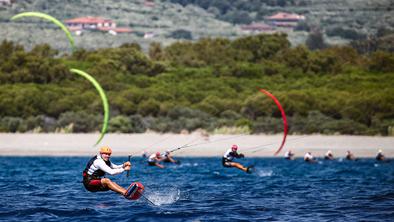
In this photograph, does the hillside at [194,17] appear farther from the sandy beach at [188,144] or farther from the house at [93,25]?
the sandy beach at [188,144]

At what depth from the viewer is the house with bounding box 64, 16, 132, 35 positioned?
12712 cm

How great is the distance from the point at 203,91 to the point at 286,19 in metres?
97.4

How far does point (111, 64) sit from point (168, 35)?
7233cm

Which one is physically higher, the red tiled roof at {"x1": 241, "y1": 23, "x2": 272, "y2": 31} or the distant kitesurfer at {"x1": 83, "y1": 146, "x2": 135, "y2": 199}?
the red tiled roof at {"x1": 241, "y1": 23, "x2": 272, "y2": 31}

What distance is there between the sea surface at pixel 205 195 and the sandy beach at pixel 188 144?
606 cm

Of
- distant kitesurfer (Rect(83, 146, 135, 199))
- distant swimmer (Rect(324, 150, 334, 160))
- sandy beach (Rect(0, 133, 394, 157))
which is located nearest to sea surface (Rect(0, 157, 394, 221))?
distant kitesurfer (Rect(83, 146, 135, 199))

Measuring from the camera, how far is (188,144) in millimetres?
51500

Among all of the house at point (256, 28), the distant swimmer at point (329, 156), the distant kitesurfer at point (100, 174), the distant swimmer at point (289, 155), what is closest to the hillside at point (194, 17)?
the house at point (256, 28)

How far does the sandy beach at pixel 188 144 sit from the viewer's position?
49125 mm

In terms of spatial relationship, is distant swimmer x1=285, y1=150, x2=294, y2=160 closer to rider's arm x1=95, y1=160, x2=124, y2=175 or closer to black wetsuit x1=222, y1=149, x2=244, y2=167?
black wetsuit x1=222, y1=149, x2=244, y2=167

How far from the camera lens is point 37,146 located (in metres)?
49.5

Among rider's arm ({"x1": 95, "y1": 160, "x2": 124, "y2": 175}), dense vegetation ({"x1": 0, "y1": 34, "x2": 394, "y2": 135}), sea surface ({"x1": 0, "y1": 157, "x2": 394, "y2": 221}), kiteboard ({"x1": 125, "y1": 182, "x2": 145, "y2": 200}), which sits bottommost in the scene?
sea surface ({"x1": 0, "y1": 157, "x2": 394, "y2": 221})

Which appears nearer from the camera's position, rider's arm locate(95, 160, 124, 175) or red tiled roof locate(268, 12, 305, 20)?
rider's arm locate(95, 160, 124, 175)

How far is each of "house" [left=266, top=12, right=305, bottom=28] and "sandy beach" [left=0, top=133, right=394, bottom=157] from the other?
104570 millimetres
